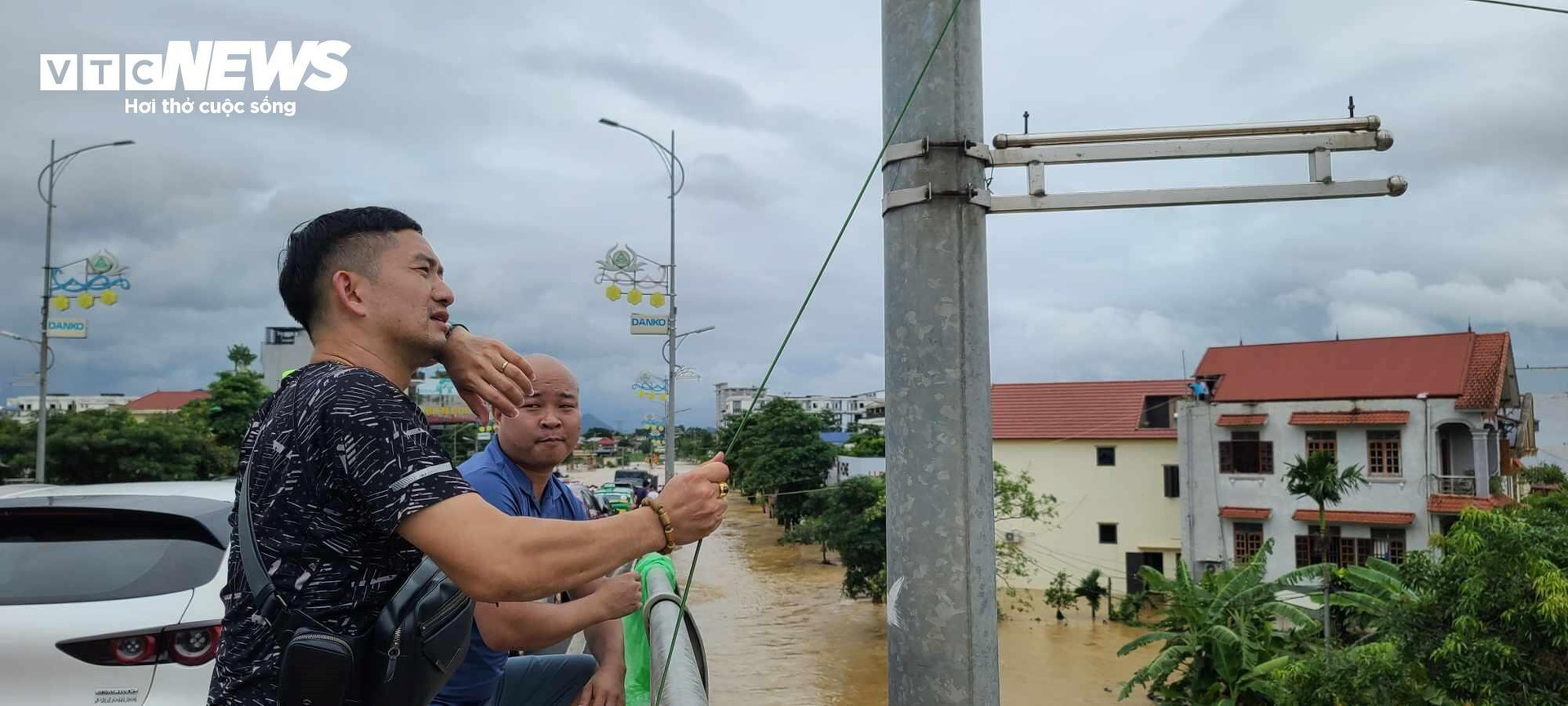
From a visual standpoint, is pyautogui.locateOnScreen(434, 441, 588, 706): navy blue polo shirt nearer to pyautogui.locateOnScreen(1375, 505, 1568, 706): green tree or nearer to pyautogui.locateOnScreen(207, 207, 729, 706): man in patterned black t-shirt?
pyautogui.locateOnScreen(207, 207, 729, 706): man in patterned black t-shirt

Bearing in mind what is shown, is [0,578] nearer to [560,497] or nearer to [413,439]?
[560,497]

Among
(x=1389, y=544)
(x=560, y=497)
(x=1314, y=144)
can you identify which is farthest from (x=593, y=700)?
(x=1389, y=544)

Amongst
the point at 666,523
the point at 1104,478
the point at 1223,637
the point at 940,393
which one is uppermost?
the point at 940,393

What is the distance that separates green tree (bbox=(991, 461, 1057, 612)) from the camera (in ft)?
89.8

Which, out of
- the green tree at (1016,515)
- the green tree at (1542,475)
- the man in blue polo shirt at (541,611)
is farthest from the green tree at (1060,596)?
the man in blue polo shirt at (541,611)

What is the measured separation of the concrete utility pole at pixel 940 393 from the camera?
2332mm

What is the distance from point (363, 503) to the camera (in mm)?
1422

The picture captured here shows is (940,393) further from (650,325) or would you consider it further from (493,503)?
(650,325)

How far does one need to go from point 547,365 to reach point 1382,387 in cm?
2619

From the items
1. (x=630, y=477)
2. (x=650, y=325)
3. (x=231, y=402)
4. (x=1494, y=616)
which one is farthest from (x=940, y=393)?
(x=231, y=402)

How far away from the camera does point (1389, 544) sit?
906 inches

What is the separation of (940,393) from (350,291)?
1.36m

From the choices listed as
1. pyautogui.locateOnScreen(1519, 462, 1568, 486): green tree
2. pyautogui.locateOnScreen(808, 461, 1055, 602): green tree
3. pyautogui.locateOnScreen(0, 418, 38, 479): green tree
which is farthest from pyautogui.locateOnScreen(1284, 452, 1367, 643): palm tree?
pyautogui.locateOnScreen(0, 418, 38, 479): green tree

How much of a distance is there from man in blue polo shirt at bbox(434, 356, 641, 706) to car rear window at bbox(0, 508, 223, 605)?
39.4 inches
